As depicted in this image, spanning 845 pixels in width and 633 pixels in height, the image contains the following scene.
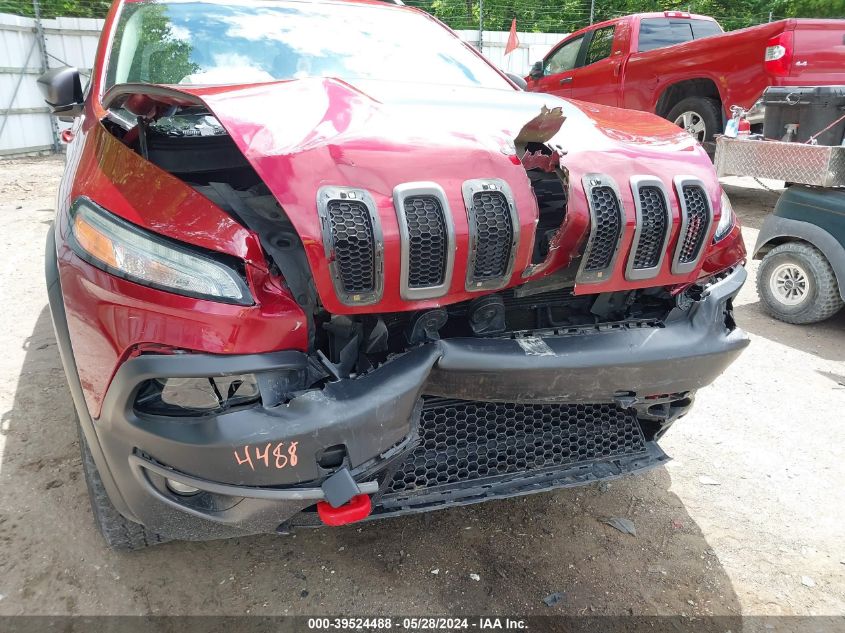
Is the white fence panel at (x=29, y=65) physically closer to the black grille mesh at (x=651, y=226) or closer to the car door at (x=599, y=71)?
the car door at (x=599, y=71)

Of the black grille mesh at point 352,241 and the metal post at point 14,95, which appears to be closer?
the black grille mesh at point 352,241

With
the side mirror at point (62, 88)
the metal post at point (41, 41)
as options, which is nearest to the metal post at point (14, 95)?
the metal post at point (41, 41)

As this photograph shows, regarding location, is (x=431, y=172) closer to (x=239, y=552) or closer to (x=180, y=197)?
(x=180, y=197)

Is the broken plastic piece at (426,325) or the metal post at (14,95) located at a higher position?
the broken plastic piece at (426,325)

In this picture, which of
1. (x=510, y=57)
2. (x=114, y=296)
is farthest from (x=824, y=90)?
(x=510, y=57)

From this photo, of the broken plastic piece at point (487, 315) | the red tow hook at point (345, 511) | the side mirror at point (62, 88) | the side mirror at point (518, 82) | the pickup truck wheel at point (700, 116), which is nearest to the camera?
the red tow hook at point (345, 511)

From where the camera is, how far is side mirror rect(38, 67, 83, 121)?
9.38 feet

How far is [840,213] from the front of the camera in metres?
4.02

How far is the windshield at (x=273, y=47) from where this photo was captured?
2562mm

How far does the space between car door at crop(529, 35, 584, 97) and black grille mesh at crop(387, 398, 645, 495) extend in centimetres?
789

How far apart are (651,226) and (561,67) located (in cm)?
866

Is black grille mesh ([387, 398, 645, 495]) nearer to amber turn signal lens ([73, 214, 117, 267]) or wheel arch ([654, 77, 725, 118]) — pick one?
amber turn signal lens ([73, 214, 117, 267])

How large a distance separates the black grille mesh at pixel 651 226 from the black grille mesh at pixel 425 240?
62 cm

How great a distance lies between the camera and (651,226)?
1.84m
